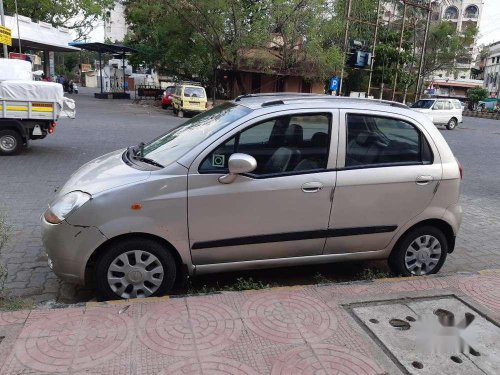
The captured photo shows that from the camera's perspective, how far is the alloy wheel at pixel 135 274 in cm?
358

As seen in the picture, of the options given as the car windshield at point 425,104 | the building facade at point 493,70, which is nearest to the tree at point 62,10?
the car windshield at point 425,104

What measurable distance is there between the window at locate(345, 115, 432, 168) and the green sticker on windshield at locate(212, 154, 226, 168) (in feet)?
3.62

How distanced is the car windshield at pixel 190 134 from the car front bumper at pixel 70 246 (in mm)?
834

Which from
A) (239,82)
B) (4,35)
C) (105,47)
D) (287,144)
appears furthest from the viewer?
(105,47)

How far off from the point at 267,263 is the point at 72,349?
171 centimetres

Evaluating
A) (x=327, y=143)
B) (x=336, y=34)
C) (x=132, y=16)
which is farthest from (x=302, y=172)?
(x=132, y=16)

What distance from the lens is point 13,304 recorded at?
136 inches

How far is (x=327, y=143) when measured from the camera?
392 cm

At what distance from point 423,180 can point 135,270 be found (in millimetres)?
2660

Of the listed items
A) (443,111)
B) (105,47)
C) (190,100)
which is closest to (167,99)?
(190,100)

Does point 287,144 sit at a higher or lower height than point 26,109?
higher

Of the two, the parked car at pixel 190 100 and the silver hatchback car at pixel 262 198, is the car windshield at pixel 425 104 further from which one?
the silver hatchback car at pixel 262 198

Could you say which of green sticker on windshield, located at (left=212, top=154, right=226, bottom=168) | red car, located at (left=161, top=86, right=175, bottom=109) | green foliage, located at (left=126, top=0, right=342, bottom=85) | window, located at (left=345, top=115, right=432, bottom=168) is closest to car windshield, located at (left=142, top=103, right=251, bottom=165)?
green sticker on windshield, located at (left=212, top=154, right=226, bottom=168)

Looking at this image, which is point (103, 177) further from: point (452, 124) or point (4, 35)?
point (452, 124)
